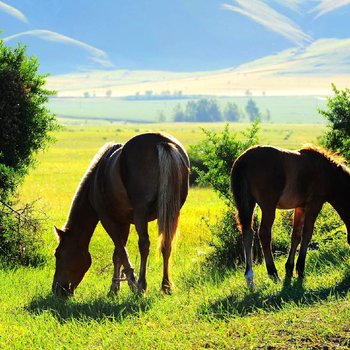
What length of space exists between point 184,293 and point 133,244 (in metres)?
8.45

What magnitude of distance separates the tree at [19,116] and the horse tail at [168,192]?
17.3 ft

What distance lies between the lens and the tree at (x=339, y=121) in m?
15.4

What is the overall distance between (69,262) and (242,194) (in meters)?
3.08

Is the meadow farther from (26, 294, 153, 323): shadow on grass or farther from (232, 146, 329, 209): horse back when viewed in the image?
(232, 146, 329, 209): horse back

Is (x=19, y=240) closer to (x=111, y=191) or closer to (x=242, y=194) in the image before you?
(x=111, y=191)

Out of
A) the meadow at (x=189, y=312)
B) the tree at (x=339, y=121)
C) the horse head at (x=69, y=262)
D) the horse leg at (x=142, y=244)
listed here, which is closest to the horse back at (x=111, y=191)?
the horse leg at (x=142, y=244)

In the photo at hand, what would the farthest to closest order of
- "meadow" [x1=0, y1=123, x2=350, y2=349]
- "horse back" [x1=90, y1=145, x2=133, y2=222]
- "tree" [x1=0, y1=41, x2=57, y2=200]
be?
"tree" [x1=0, y1=41, x2=57, y2=200] < "horse back" [x1=90, y1=145, x2=133, y2=222] < "meadow" [x1=0, y1=123, x2=350, y2=349]

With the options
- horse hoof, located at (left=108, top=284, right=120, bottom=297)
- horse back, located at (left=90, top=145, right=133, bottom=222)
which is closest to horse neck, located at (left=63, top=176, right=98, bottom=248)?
horse back, located at (left=90, top=145, right=133, bottom=222)

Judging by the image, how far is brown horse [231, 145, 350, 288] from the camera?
10977 mm

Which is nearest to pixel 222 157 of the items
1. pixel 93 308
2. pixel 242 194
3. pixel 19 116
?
pixel 19 116

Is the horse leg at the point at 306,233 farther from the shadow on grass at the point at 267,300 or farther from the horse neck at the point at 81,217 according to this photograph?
the horse neck at the point at 81,217

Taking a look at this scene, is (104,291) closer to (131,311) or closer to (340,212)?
(131,311)

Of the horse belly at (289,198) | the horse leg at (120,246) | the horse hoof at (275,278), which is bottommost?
the horse hoof at (275,278)

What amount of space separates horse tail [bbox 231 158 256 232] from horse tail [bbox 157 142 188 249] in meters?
0.83
